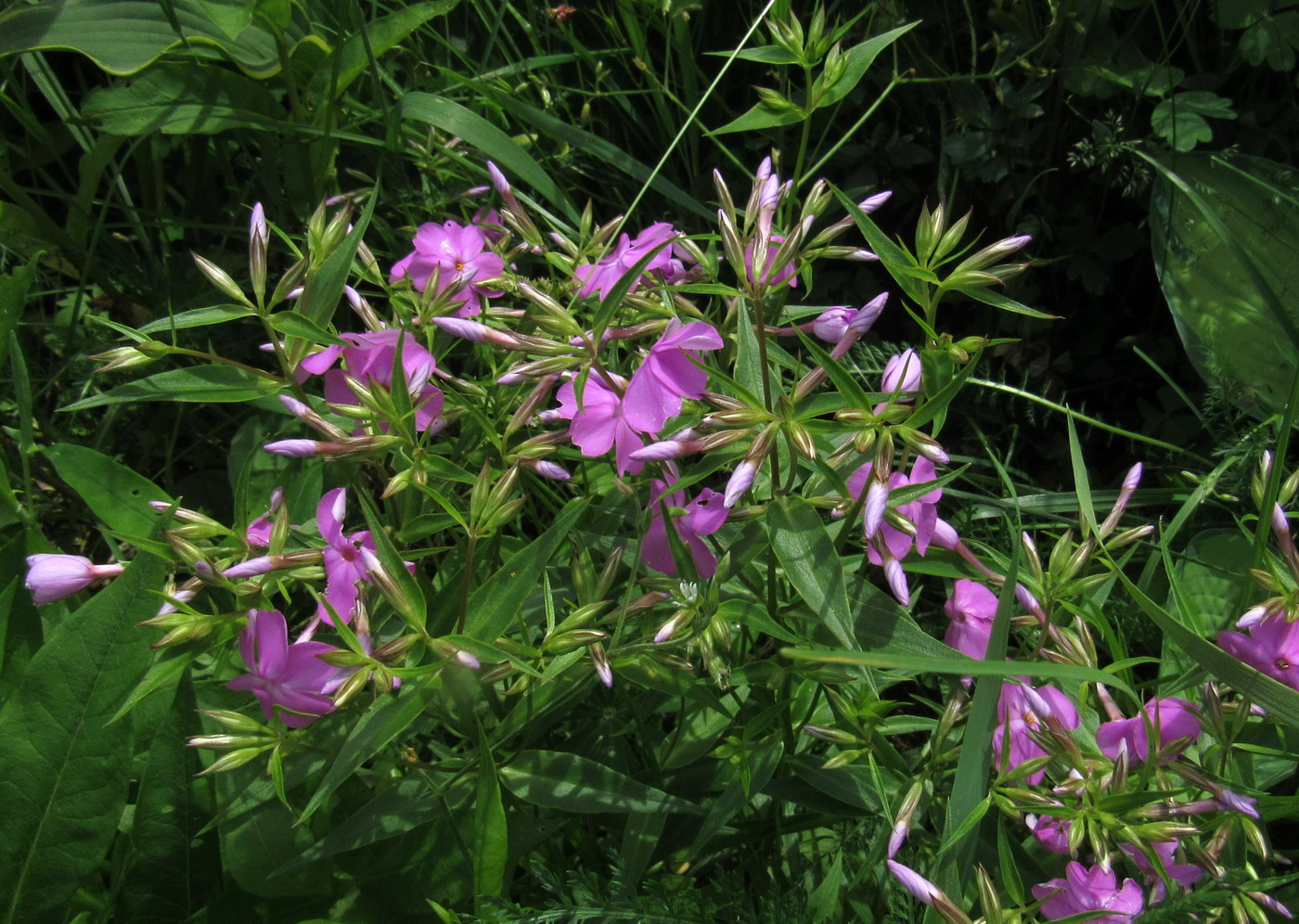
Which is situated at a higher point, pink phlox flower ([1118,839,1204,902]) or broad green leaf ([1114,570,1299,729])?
broad green leaf ([1114,570,1299,729])

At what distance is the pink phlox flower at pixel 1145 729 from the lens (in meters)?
1.20

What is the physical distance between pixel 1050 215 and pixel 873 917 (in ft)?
5.17

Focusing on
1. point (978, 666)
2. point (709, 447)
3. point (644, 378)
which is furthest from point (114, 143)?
point (978, 666)

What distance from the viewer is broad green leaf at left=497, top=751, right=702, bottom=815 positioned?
1184 millimetres

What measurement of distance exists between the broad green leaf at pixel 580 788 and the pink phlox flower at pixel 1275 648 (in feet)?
2.27

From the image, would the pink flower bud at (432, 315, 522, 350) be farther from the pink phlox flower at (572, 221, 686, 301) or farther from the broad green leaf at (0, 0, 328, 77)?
the broad green leaf at (0, 0, 328, 77)

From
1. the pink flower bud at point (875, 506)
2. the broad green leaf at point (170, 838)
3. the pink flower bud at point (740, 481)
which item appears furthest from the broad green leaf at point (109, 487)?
the pink flower bud at point (875, 506)

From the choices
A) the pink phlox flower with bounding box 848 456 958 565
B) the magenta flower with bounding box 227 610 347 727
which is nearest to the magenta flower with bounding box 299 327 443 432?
the magenta flower with bounding box 227 610 347 727

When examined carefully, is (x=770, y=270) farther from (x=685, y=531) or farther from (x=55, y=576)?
(x=55, y=576)

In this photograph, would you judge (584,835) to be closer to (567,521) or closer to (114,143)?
(567,521)

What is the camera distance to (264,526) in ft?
4.55

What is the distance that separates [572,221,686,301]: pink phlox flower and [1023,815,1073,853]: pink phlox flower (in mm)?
840

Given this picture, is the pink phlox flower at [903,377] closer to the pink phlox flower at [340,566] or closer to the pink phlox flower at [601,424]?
the pink phlox flower at [601,424]

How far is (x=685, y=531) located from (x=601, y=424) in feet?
0.55
